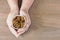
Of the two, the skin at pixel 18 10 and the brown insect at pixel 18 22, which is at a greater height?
the skin at pixel 18 10

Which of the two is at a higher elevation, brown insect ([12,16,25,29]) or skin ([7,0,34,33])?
skin ([7,0,34,33])

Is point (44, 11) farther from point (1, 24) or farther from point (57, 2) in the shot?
point (1, 24)

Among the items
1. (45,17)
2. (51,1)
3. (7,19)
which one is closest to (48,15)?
(45,17)
